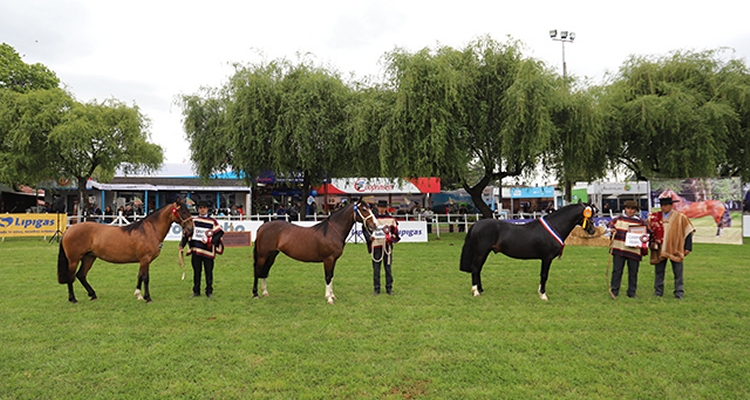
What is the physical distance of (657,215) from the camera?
332 inches

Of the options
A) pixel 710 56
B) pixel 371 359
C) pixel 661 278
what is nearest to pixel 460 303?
pixel 371 359

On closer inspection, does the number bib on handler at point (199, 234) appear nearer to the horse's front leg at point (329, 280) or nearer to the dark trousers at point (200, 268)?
the dark trousers at point (200, 268)

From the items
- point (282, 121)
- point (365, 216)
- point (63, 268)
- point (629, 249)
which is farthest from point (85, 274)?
point (282, 121)

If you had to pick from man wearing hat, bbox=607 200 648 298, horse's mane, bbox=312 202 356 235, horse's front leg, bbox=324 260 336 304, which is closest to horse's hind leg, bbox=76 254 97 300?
horse's mane, bbox=312 202 356 235

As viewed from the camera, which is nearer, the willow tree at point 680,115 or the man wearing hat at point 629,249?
the man wearing hat at point 629,249

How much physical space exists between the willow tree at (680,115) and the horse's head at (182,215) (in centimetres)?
1876

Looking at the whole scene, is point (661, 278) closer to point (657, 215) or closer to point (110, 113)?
point (657, 215)

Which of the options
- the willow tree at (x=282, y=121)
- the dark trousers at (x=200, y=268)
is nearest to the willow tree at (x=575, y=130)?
the willow tree at (x=282, y=121)

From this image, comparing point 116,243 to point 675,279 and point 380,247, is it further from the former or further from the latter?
point 675,279

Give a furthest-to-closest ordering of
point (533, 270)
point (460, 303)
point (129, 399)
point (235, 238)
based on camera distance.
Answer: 1. point (235, 238)
2. point (533, 270)
3. point (460, 303)
4. point (129, 399)

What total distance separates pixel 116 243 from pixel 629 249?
355 inches

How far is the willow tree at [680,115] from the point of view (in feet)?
63.5

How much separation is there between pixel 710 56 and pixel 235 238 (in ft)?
76.6

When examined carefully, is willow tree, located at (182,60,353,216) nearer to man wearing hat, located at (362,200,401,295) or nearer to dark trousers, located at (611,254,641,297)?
man wearing hat, located at (362,200,401,295)
